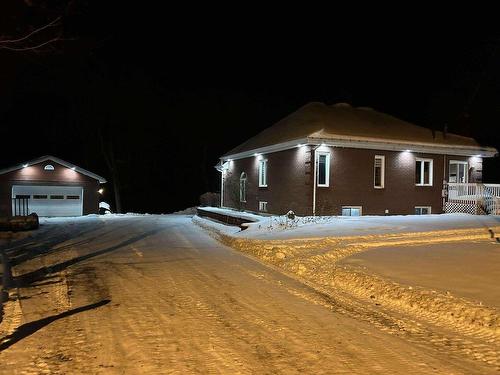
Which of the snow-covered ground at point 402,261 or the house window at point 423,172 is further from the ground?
the house window at point 423,172

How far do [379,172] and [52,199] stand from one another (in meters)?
24.6

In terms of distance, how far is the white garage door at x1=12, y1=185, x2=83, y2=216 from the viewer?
114 feet

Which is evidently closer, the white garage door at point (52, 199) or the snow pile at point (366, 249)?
the snow pile at point (366, 249)

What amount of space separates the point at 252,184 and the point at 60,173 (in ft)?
53.9

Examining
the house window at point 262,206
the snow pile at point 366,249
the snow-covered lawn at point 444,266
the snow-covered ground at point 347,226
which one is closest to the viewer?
the snow pile at point 366,249

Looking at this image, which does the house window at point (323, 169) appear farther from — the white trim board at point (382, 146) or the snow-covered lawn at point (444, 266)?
the snow-covered lawn at point (444, 266)

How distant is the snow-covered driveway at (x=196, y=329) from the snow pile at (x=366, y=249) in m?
0.83

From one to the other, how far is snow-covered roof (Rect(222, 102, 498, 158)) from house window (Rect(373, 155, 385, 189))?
1.07m

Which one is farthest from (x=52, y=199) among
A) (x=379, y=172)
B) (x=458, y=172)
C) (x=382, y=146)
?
(x=458, y=172)

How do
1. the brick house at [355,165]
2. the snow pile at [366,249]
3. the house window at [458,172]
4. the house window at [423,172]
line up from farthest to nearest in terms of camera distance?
1. the house window at [458,172]
2. the house window at [423,172]
3. the brick house at [355,165]
4. the snow pile at [366,249]

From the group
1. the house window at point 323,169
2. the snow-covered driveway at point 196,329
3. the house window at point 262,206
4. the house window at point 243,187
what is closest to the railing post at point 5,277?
the snow-covered driveway at point 196,329

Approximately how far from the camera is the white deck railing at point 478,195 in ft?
76.5

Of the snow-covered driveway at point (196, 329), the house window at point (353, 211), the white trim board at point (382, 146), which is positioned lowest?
the snow-covered driveway at point (196, 329)

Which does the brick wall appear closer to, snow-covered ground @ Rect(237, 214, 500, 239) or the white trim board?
the white trim board
